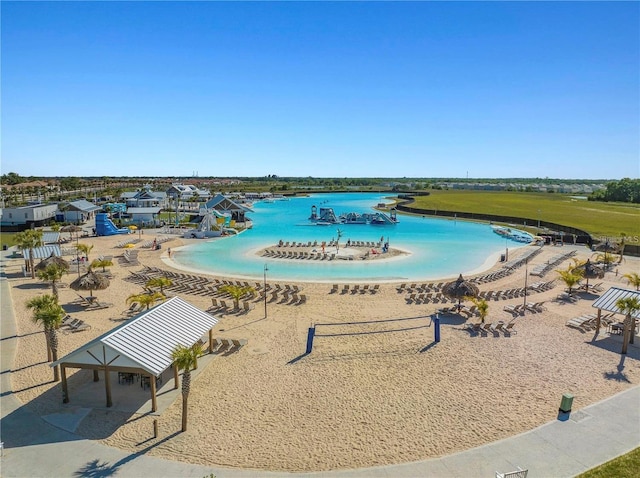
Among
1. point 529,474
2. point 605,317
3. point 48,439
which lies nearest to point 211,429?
point 48,439

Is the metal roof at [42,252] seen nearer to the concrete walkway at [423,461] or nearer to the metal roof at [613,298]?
the concrete walkway at [423,461]

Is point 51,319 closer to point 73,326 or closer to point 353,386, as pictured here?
point 73,326

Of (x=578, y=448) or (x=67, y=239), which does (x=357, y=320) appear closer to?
(x=578, y=448)

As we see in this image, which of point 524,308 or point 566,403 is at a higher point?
point 566,403

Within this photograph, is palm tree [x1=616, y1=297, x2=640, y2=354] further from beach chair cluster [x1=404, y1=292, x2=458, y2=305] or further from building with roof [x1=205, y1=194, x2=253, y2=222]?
building with roof [x1=205, y1=194, x2=253, y2=222]

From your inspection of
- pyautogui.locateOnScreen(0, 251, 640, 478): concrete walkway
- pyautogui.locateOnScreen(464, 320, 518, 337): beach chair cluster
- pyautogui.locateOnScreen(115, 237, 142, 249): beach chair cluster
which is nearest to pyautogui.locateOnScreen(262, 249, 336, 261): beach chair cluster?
pyautogui.locateOnScreen(115, 237, 142, 249): beach chair cluster

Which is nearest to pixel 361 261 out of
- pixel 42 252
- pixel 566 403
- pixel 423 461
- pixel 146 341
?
pixel 42 252
